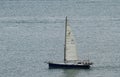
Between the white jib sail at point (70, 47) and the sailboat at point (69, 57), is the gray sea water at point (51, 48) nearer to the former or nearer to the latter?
the sailboat at point (69, 57)

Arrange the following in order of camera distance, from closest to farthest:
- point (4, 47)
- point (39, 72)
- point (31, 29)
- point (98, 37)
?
point (39, 72), point (4, 47), point (98, 37), point (31, 29)

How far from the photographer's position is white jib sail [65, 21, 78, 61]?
468 feet

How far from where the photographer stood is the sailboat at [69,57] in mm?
141750

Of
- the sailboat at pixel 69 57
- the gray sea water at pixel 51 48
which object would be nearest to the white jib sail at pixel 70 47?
the sailboat at pixel 69 57

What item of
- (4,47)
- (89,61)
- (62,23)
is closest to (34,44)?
(4,47)

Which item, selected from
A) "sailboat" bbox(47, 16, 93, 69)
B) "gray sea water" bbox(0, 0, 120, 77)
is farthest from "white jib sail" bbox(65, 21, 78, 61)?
"gray sea water" bbox(0, 0, 120, 77)

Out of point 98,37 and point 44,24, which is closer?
point 98,37

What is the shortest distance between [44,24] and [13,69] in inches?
2166

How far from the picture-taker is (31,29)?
188m

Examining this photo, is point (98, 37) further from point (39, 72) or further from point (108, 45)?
point (39, 72)

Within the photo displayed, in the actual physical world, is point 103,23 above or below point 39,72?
above

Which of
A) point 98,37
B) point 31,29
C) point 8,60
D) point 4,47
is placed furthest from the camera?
point 31,29

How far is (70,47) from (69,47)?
18cm

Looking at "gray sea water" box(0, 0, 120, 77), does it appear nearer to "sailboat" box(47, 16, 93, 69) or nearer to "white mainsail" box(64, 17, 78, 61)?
"sailboat" box(47, 16, 93, 69)
